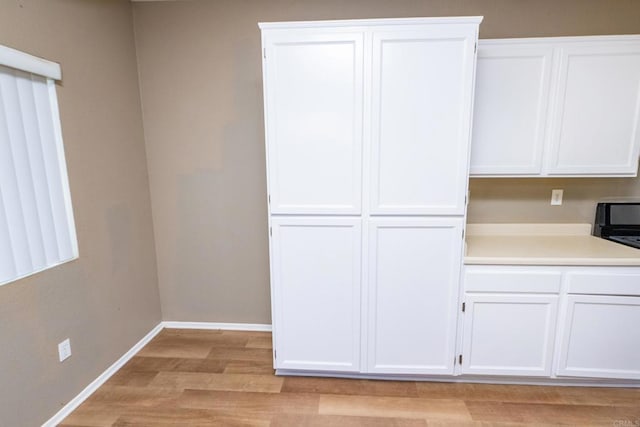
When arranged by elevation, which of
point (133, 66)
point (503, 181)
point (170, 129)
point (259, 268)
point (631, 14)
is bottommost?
point (259, 268)

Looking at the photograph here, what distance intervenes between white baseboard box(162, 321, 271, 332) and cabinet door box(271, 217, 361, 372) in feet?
2.22

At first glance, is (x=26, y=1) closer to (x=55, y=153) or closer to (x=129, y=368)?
(x=55, y=153)

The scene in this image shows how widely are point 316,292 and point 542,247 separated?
151cm

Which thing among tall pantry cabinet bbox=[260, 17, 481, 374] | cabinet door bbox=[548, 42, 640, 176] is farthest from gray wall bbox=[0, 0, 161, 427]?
cabinet door bbox=[548, 42, 640, 176]

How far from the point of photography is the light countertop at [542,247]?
1.79 m

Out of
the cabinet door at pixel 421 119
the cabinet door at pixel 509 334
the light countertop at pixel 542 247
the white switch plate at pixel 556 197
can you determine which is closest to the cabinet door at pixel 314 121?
the cabinet door at pixel 421 119

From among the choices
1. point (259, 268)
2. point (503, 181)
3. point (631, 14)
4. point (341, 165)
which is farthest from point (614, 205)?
point (259, 268)

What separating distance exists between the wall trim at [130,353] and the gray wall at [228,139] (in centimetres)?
6

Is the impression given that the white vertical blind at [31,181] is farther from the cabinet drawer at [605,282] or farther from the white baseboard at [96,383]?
the cabinet drawer at [605,282]

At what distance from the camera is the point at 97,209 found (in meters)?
2.02

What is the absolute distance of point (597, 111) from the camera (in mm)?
1923

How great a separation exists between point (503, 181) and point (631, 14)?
134 centimetres

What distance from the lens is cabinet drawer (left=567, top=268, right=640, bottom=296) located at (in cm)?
178

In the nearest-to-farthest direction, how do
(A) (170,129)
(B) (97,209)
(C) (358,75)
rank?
(C) (358,75) < (B) (97,209) < (A) (170,129)
